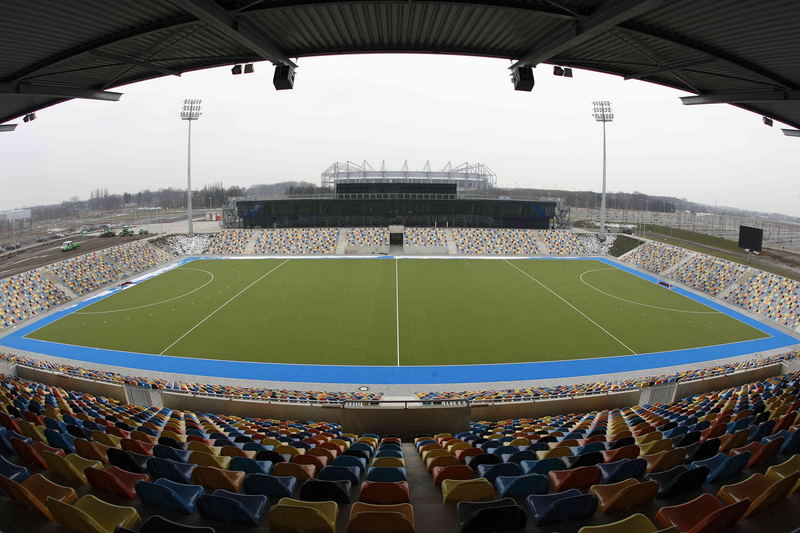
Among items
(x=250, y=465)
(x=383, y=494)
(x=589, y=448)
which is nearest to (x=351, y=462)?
(x=250, y=465)

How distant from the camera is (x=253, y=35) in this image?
→ 294 inches

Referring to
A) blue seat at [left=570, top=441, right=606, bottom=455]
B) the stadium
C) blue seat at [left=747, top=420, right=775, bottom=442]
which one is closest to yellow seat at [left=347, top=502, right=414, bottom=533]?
the stadium

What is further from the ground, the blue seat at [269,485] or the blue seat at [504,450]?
the blue seat at [269,485]

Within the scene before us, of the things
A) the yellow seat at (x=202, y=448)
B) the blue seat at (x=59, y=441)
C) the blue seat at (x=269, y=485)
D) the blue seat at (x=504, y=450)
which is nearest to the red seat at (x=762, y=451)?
the blue seat at (x=504, y=450)

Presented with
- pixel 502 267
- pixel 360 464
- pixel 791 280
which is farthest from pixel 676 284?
pixel 360 464

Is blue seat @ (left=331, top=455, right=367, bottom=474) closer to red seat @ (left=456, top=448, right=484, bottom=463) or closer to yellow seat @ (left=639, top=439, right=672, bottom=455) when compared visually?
red seat @ (left=456, top=448, right=484, bottom=463)

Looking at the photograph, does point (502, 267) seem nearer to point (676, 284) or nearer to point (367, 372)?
point (676, 284)

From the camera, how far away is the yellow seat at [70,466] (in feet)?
14.0

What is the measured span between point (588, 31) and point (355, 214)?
1940 inches

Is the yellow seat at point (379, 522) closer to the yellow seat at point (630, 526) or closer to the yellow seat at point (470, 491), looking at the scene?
the yellow seat at point (470, 491)

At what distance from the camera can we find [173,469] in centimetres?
448

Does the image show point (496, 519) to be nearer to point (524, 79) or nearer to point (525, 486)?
point (525, 486)

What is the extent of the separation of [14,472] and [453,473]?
476cm

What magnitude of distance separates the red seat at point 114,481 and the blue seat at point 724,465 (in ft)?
19.5
